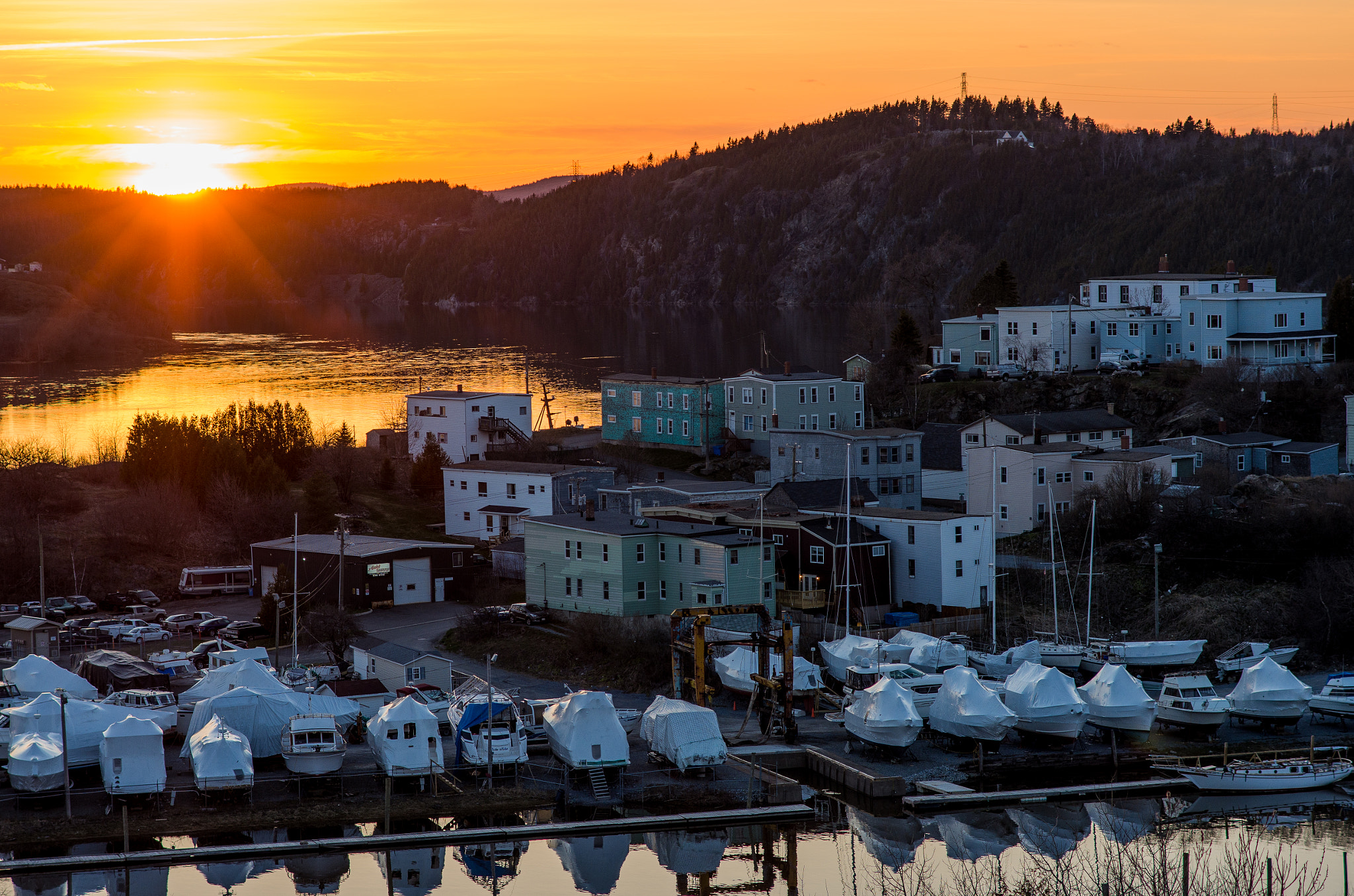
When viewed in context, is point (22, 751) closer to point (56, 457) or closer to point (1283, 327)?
point (56, 457)

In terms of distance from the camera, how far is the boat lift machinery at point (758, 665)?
114ft

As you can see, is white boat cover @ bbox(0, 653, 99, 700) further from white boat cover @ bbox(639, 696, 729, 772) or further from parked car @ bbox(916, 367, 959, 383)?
parked car @ bbox(916, 367, 959, 383)

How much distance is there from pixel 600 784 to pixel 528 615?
13.4 m

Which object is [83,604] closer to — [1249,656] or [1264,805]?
[1249,656]

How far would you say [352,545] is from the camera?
49.9m

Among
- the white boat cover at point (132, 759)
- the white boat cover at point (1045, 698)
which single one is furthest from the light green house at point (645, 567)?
the white boat cover at point (132, 759)

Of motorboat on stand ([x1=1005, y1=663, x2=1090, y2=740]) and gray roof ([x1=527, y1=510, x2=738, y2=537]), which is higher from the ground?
gray roof ([x1=527, y1=510, x2=738, y2=537])

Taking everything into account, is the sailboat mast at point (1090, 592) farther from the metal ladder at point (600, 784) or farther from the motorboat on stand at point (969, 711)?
the metal ladder at point (600, 784)

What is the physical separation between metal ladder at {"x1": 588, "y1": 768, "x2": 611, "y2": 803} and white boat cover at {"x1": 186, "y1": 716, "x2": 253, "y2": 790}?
6.71 metres

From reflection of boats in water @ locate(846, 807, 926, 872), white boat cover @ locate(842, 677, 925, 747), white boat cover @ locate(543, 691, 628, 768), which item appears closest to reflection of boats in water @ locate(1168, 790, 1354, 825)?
reflection of boats in water @ locate(846, 807, 926, 872)

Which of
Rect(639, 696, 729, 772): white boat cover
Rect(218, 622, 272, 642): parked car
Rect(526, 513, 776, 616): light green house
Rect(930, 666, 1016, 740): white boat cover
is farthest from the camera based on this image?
Rect(218, 622, 272, 642): parked car

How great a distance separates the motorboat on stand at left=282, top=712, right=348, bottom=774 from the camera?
31422 mm

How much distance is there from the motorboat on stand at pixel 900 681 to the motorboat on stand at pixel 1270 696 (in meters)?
6.86

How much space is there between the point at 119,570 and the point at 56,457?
26.4 metres
